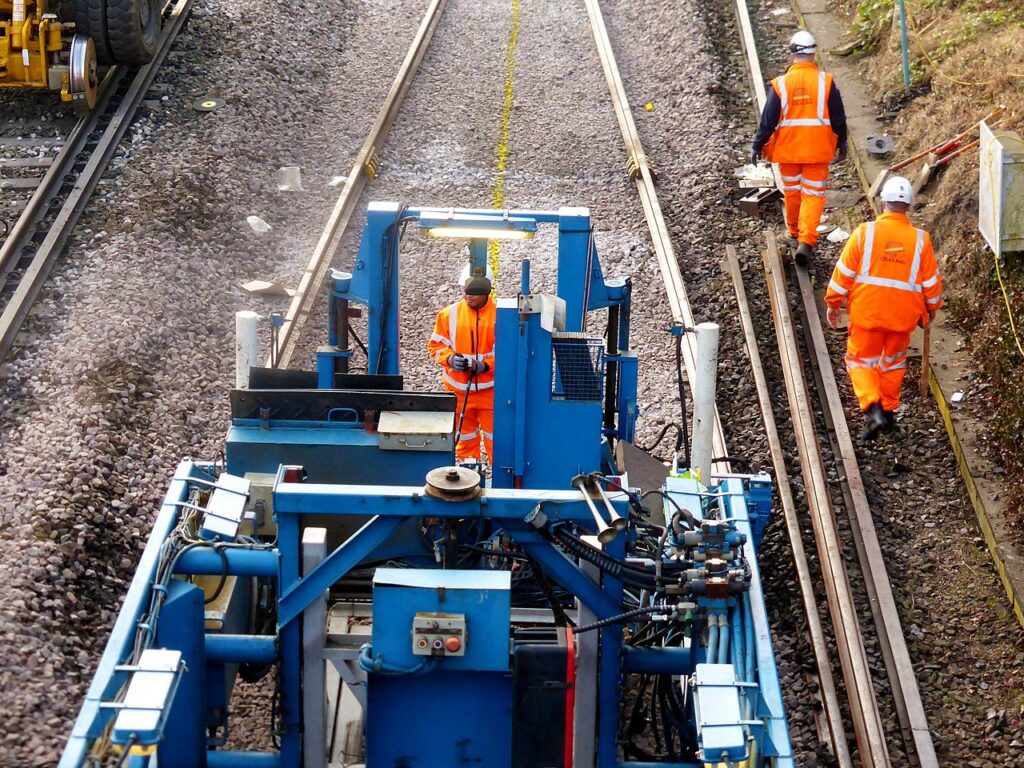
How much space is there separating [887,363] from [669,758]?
374cm

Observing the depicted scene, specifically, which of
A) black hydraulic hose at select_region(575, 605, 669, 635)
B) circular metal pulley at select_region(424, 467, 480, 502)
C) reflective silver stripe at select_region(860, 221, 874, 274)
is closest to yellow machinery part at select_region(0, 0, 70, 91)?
reflective silver stripe at select_region(860, 221, 874, 274)

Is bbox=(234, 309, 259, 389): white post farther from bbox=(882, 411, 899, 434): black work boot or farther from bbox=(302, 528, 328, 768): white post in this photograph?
bbox=(882, 411, 899, 434): black work boot

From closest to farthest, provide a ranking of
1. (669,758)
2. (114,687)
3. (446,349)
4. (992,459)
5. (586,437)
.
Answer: (114,687) < (669,758) < (586,437) < (446,349) < (992,459)

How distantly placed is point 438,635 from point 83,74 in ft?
26.7

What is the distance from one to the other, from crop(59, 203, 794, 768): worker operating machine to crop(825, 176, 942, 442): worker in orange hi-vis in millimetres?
2682

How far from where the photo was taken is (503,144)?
1316 cm

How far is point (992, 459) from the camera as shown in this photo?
27.9 feet

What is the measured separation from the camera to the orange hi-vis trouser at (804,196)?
34.8 ft

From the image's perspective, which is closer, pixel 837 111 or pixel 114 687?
pixel 114 687

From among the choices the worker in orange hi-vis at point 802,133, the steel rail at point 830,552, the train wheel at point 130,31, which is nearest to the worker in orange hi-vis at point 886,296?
the steel rail at point 830,552

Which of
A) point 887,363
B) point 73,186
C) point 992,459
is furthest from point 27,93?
point 992,459

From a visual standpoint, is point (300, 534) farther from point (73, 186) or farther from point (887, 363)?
point (73, 186)

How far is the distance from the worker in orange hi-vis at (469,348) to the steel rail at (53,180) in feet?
12.5

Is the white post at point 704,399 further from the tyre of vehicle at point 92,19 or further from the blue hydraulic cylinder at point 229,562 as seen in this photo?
the tyre of vehicle at point 92,19
